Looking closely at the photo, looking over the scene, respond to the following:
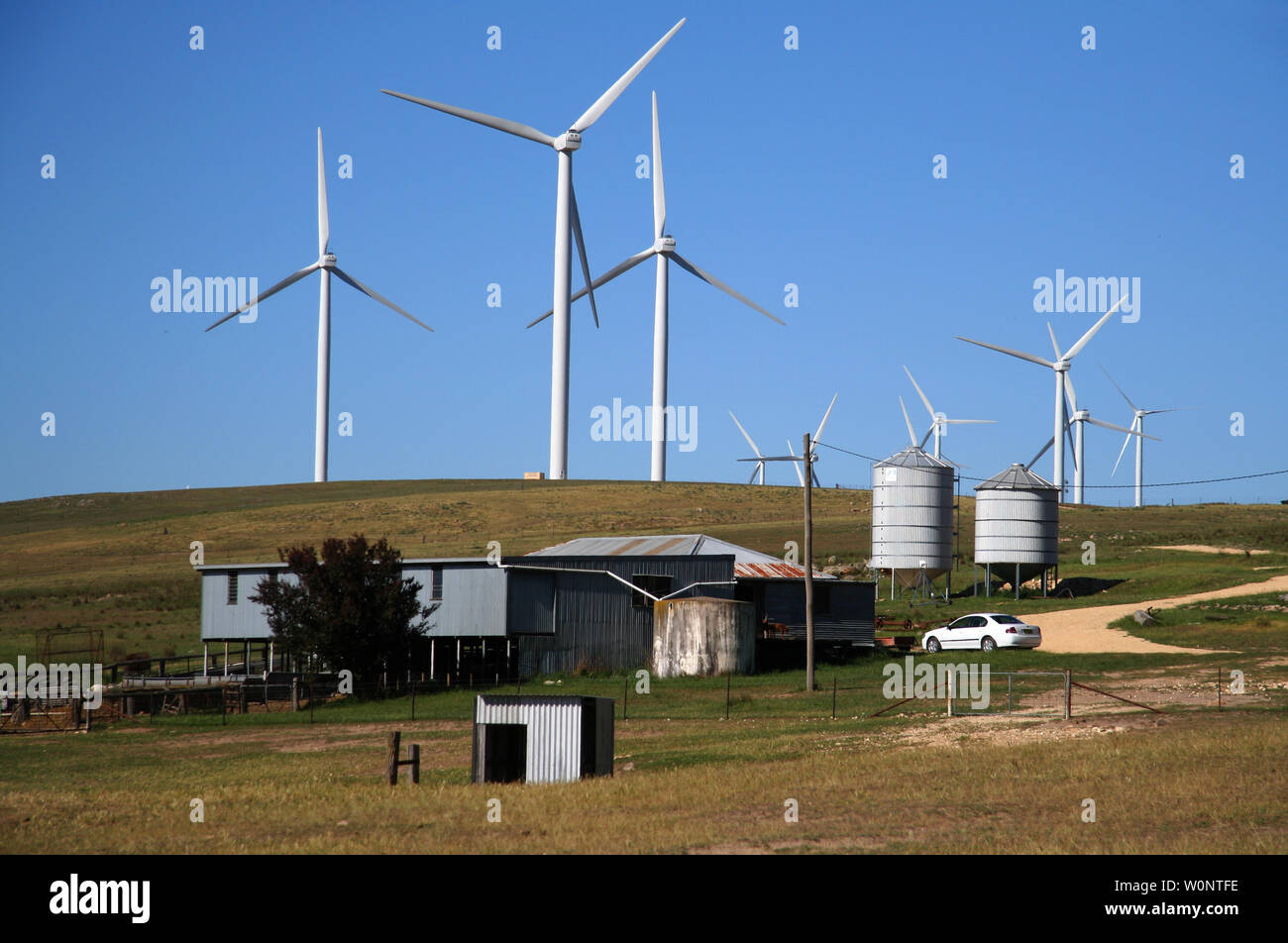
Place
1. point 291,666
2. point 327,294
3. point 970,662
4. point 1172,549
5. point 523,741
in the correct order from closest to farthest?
point 523,741 → point 970,662 → point 291,666 → point 1172,549 → point 327,294

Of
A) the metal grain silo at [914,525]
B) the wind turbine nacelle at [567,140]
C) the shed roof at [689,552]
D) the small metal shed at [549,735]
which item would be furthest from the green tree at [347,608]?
the wind turbine nacelle at [567,140]

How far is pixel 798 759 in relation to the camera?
27516mm

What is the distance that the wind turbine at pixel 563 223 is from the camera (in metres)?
78.4

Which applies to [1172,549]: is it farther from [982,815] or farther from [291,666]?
[982,815]

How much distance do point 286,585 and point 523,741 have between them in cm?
2265

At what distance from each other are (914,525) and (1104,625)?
58.6 feet

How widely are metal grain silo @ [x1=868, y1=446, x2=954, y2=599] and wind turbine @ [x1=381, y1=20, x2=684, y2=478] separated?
75.1 ft

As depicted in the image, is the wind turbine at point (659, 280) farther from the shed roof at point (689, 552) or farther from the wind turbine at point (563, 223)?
the shed roof at point (689, 552)

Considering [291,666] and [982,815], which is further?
[291,666]

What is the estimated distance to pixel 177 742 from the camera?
117 feet

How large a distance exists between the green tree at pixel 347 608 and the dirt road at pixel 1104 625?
23408 millimetres

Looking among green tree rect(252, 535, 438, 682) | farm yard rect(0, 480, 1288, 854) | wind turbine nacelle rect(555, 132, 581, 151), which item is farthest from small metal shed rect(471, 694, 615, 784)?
wind turbine nacelle rect(555, 132, 581, 151)

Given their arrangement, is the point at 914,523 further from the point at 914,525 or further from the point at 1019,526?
the point at 1019,526
